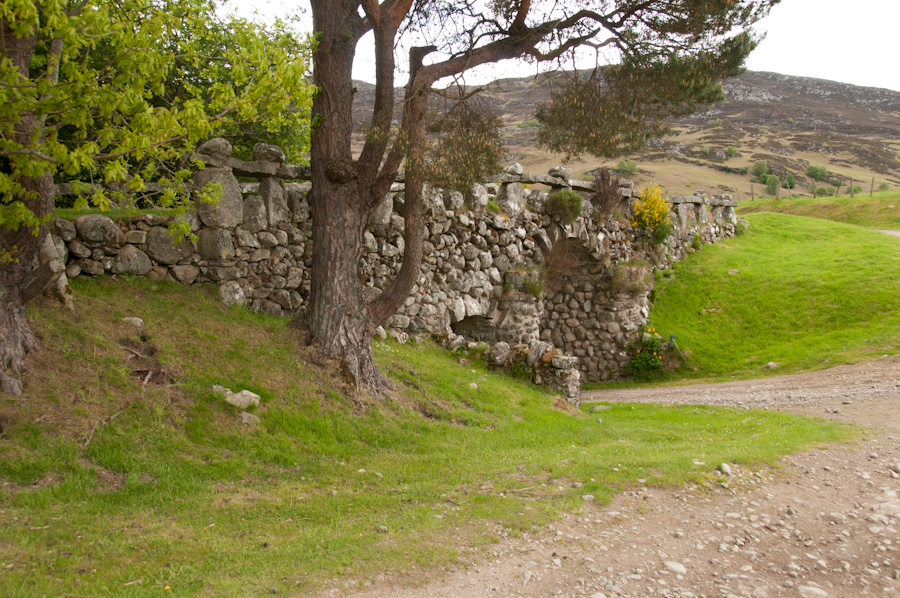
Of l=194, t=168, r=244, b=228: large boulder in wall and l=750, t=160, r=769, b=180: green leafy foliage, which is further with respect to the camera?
l=750, t=160, r=769, b=180: green leafy foliage

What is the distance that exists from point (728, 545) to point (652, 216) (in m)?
15.4

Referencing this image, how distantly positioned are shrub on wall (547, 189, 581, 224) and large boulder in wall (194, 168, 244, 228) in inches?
331

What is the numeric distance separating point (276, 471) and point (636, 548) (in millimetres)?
3758

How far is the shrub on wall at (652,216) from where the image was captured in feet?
62.0

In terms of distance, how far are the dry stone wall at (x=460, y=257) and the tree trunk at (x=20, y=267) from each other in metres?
1.55

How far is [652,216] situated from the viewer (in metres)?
19.0

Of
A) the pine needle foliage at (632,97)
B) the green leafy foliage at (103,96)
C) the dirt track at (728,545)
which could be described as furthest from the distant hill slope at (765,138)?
the dirt track at (728,545)

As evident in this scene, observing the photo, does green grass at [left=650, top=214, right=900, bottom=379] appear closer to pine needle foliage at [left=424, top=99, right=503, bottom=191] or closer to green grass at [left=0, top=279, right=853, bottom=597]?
green grass at [left=0, top=279, right=853, bottom=597]

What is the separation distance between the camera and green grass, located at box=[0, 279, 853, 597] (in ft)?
14.5

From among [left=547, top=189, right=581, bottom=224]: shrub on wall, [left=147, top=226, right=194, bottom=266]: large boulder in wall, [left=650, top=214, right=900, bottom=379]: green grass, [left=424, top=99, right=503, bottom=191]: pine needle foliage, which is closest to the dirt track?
[left=424, top=99, right=503, bottom=191]: pine needle foliage

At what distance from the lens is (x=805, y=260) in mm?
20078

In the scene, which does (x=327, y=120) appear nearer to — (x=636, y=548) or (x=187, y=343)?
(x=187, y=343)

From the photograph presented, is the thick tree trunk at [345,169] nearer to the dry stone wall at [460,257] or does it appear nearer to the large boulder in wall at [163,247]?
the dry stone wall at [460,257]

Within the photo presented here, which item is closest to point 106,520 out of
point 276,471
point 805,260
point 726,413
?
point 276,471
